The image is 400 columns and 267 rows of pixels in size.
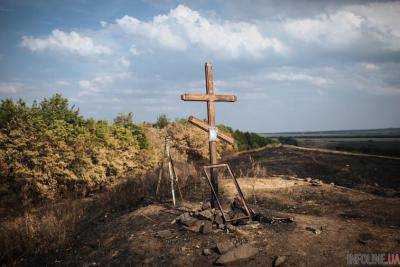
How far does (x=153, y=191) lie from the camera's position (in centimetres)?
1142

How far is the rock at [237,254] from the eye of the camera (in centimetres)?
557

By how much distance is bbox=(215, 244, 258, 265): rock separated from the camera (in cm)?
557

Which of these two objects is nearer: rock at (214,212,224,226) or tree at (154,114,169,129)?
rock at (214,212,224,226)

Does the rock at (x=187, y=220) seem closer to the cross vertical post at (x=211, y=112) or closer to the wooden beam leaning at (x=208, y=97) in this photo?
the cross vertical post at (x=211, y=112)

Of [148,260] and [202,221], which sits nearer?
[148,260]

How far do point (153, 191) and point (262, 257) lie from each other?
251 inches

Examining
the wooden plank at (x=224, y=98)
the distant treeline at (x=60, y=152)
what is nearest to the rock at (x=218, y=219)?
the distant treeline at (x=60, y=152)

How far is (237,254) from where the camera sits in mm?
5680

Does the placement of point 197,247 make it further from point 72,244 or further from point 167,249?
point 72,244

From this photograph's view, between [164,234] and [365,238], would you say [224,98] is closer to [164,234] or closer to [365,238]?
[164,234]

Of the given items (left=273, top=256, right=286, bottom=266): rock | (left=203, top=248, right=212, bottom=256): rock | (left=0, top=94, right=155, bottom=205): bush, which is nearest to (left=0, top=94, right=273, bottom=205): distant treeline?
(left=0, top=94, right=155, bottom=205): bush

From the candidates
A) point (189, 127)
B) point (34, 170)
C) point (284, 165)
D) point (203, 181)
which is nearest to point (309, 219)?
point (203, 181)

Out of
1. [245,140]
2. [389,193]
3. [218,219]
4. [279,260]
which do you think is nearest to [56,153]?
[218,219]

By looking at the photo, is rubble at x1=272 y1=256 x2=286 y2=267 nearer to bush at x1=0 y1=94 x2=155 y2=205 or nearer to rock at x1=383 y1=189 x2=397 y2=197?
bush at x1=0 y1=94 x2=155 y2=205
